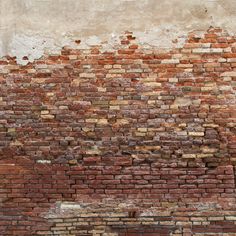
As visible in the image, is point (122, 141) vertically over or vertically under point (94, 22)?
under

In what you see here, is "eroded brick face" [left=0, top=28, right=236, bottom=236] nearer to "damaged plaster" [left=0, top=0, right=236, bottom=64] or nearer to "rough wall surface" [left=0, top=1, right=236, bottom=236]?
"rough wall surface" [left=0, top=1, right=236, bottom=236]

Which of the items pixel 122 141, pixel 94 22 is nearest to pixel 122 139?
pixel 122 141

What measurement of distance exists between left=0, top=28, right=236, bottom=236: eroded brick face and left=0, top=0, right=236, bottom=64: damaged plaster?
0.38 ft

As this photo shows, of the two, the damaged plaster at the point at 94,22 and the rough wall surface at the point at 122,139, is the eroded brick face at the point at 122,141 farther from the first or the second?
the damaged plaster at the point at 94,22

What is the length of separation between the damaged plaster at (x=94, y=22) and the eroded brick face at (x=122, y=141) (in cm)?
12

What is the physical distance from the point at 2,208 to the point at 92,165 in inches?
45.7

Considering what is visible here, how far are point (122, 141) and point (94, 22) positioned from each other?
1.39m

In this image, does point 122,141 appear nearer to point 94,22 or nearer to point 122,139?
point 122,139

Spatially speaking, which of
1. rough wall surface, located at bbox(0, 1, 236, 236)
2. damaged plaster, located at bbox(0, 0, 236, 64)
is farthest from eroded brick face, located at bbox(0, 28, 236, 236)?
damaged plaster, located at bbox(0, 0, 236, 64)

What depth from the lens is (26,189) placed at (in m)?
5.00

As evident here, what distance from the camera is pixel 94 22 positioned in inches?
194

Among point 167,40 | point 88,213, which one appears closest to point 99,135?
point 88,213

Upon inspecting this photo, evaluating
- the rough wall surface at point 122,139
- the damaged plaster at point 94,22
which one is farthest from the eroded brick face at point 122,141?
the damaged plaster at point 94,22

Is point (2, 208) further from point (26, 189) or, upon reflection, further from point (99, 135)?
point (99, 135)
